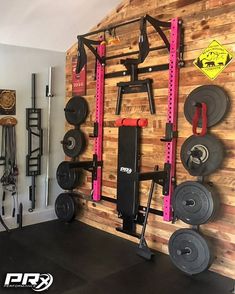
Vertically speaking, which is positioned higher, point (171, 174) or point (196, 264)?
point (171, 174)

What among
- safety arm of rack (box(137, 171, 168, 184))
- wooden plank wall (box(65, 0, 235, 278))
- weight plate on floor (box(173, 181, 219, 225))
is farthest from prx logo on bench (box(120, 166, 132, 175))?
weight plate on floor (box(173, 181, 219, 225))

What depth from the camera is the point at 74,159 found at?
4102 mm

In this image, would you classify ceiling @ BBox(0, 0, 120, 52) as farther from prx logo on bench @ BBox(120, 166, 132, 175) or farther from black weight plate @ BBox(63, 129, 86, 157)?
prx logo on bench @ BBox(120, 166, 132, 175)

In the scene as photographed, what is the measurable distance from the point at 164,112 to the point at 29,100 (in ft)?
5.41

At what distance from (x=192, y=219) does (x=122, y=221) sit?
3.63 ft

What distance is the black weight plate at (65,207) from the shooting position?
394 cm

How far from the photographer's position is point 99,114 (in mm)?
3697

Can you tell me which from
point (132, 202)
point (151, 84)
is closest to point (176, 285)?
point (132, 202)

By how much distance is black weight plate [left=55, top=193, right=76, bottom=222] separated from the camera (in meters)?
3.94

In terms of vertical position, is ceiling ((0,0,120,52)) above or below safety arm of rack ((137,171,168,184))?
above

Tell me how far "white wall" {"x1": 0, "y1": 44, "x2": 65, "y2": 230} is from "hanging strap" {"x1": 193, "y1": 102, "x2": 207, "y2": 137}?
204cm

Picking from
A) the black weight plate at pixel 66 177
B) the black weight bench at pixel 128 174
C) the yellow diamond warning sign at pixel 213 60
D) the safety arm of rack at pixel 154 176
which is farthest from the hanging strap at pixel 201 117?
Answer: the black weight plate at pixel 66 177

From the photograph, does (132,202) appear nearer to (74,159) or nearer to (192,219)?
(192,219)

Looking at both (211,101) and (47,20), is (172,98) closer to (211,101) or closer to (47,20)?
(211,101)
